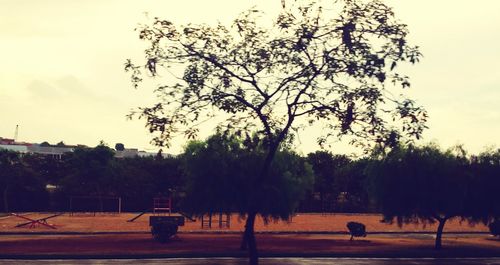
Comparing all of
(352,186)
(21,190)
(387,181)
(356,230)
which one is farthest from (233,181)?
(352,186)

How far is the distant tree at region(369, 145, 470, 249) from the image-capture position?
35.5m

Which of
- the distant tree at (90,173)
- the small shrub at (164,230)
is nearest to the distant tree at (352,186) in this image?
the distant tree at (90,173)

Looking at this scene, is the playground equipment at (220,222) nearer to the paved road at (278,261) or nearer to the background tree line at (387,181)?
the background tree line at (387,181)

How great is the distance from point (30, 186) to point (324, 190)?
140 feet

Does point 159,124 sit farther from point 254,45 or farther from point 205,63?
point 254,45

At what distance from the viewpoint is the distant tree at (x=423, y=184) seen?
3550cm

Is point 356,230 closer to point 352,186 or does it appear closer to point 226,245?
point 226,245

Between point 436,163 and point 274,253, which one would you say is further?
point 436,163

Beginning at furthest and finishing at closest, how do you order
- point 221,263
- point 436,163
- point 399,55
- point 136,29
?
point 436,163
point 221,263
point 136,29
point 399,55

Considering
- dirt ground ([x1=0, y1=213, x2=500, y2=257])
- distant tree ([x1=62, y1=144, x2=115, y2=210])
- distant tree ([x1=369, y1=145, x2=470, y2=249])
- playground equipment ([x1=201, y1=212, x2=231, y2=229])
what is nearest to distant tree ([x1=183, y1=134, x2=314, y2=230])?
dirt ground ([x1=0, y1=213, x2=500, y2=257])

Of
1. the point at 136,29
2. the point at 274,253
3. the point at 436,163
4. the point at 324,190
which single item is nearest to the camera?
the point at 136,29

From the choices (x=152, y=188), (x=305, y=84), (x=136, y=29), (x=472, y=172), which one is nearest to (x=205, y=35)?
(x=136, y=29)

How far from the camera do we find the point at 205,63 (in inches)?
875

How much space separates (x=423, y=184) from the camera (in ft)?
117
